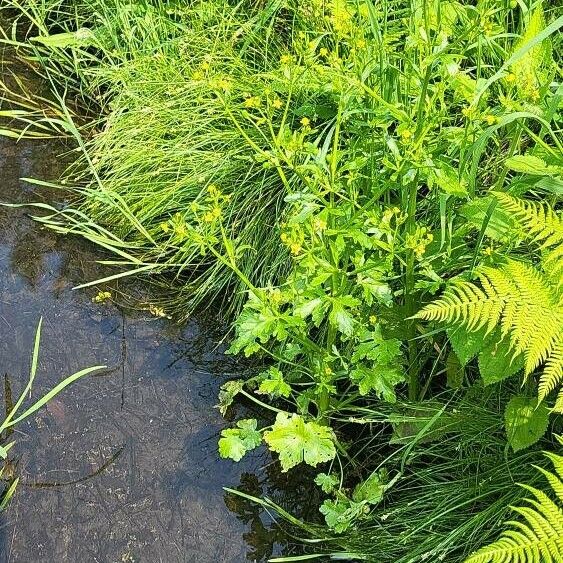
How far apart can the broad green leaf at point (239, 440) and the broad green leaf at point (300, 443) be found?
0.13 m

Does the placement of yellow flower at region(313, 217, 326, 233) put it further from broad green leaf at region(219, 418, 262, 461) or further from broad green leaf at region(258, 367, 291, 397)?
broad green leaf at region(219, 418, 262, 461)

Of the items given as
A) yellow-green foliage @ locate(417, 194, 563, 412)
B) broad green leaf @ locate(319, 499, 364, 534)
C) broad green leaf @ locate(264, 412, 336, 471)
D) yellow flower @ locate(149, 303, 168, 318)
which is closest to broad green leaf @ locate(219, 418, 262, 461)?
broad green leaf @ locate(264, 412, 336, 471)

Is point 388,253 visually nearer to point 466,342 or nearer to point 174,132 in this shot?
point 466,342

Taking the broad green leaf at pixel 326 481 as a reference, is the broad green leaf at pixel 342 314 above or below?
above

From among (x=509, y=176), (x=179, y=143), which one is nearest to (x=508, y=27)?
(x=509, y=176)

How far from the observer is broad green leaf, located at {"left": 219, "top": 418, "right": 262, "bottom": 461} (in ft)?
6.59

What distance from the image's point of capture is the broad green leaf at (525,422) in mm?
1748

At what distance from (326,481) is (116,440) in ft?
2.16

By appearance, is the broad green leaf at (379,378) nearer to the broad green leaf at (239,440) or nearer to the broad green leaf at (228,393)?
the broad green leaf at (239,440)

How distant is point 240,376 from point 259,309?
0.59m

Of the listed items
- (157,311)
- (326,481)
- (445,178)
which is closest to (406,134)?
(445,178)

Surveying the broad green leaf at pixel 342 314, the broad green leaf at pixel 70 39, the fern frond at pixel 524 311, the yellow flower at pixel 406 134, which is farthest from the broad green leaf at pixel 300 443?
the broad green leaf at pixel 70 39

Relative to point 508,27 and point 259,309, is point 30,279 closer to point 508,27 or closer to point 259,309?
point 259,309

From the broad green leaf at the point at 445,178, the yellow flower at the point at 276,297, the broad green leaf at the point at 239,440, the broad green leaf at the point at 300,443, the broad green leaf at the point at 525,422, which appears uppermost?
the broad green leaf at the point at 445,178
